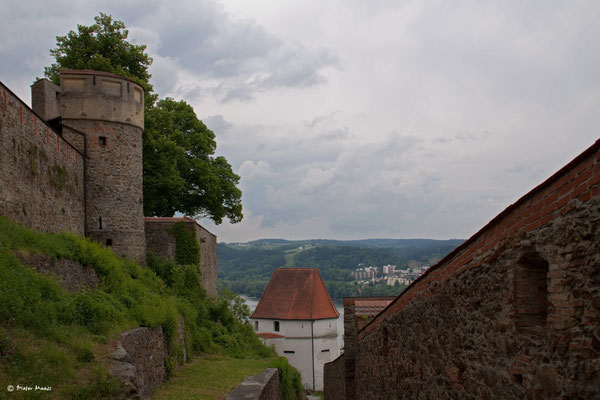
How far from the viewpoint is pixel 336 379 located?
16438mm

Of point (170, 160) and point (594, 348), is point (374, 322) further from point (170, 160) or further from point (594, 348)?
point (170, 160)

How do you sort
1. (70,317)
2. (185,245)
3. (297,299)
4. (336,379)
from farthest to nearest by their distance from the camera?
(297,299) → (185,245) → (336,379) → (70,317)

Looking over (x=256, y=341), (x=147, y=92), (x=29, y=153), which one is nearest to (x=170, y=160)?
(x=147, y=92)

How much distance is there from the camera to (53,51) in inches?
829

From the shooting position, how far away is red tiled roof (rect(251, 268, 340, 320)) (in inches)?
1368

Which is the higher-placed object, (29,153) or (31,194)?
(29,153)

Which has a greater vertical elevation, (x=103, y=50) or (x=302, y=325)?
(x=103, y=50)

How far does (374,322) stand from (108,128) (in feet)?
34.2

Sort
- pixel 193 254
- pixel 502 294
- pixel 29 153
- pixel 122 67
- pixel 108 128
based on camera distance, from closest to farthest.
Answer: pixel 502 294, pixel 29 153, pixel 108 128, pixel 193 254, pixel 122 67

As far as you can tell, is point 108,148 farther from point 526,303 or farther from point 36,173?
point 526,303

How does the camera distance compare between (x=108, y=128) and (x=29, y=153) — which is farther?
(x=108, y=128)

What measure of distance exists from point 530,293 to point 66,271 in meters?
9.52

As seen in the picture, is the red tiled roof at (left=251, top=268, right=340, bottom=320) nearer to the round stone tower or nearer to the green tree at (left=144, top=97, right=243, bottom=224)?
the green tree at (left=144, top=97, right=243, bottom=224)

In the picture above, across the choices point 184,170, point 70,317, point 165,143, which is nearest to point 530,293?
point 70,317
